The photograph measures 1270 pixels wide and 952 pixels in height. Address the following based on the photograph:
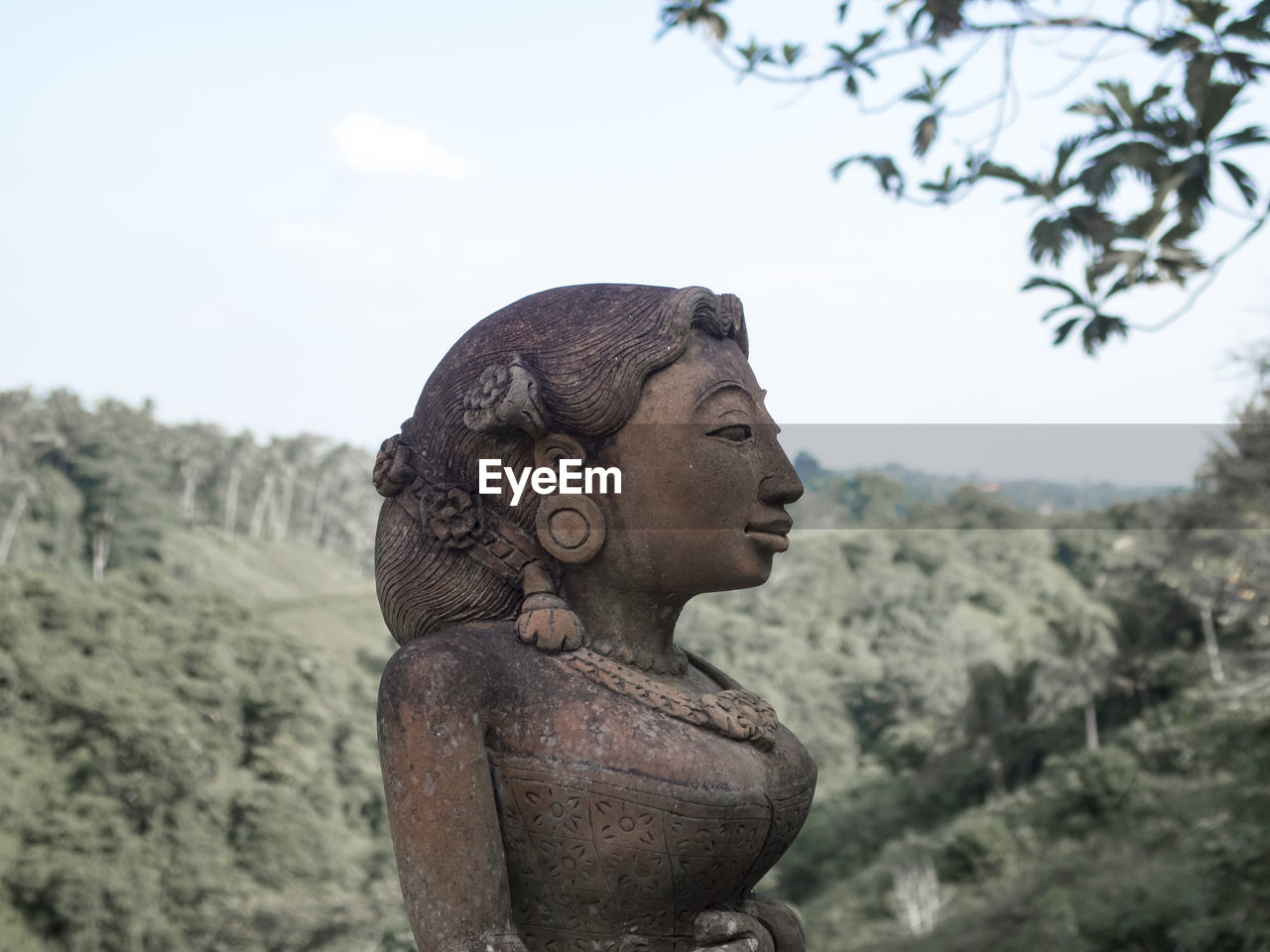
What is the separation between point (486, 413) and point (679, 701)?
87 centimetres

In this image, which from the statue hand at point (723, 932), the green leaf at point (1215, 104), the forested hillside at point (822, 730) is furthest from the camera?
the forested hillside at point (822, 730)

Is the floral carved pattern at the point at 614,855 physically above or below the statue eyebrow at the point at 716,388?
below

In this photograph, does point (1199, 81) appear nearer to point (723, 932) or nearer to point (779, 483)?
point (779, 483)

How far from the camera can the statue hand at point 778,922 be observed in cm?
334

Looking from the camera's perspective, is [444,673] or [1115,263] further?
[1115,263]

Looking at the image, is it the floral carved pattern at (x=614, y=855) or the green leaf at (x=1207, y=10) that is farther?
the green leaf at (x=1207, y=10)

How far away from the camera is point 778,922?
336 centimetres

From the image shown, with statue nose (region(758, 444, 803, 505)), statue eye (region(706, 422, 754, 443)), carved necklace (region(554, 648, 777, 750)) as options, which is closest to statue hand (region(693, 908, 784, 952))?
carved necklace (region(554, 648, 777, 750))

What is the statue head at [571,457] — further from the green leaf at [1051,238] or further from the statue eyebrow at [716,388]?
the green leaf at [1051,238]

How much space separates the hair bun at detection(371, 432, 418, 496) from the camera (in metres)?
3.28

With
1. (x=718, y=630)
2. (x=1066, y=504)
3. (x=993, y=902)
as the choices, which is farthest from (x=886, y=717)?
(x=1066, y=504)

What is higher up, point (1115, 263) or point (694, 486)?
point (1115, 263)

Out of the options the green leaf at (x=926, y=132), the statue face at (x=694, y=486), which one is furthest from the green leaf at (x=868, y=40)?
the statue face at (x=694, y=486)

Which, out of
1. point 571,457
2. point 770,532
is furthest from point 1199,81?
point 571,457
